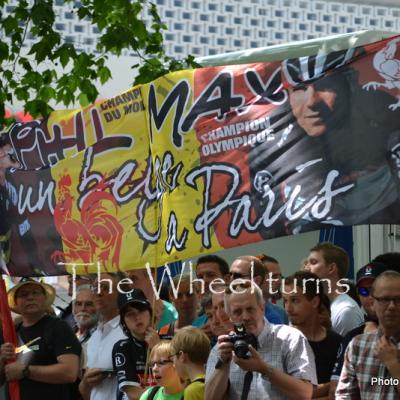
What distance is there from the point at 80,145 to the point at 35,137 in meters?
0.59

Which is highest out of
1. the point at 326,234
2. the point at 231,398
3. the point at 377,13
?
the point at 377,13

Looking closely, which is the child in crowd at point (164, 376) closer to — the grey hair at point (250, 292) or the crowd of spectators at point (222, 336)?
the crowd of spectators at point (222, 336)

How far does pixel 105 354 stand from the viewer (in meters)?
9.71

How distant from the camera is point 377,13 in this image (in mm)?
57125

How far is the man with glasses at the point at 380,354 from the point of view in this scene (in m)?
7.18

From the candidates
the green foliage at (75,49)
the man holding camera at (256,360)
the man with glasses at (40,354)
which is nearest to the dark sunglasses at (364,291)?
the man holding camera at (256,360)

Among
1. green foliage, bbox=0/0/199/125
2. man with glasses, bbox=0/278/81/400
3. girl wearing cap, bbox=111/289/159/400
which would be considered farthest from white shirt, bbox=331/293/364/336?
green foliage, bbox=0/0/199/125

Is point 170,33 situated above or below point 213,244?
above

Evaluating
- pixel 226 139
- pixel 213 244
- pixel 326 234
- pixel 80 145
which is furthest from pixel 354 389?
pixel 326 234

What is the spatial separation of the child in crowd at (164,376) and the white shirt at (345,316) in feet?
4.38

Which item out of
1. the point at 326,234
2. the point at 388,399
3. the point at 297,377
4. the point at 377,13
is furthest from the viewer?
the point at 377,13

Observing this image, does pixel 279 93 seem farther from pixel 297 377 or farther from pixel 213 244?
pixel 297 377

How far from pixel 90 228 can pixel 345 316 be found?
1.92 m

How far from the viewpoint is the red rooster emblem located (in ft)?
30.8
